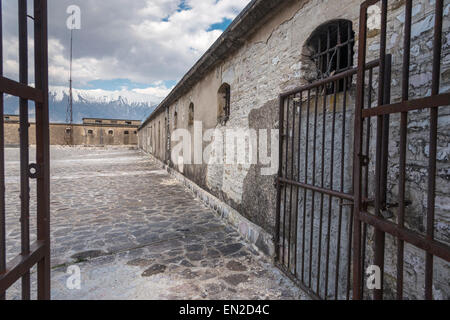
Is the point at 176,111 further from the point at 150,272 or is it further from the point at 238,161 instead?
the point at 150,272

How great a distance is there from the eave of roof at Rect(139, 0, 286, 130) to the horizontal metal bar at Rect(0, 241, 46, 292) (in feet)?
12.9

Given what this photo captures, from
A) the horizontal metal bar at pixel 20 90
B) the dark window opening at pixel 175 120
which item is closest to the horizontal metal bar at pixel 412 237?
the horizontal metal bar at pixel 20 90

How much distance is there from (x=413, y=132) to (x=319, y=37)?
178 cm

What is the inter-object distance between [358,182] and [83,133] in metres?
46.2

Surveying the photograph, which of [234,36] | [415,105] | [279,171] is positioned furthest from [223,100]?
[415,105]

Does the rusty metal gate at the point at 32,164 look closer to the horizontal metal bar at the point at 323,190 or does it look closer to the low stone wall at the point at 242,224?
the horizontal metal bar at the point at 323,190

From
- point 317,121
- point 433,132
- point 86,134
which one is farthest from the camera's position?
point 86,134

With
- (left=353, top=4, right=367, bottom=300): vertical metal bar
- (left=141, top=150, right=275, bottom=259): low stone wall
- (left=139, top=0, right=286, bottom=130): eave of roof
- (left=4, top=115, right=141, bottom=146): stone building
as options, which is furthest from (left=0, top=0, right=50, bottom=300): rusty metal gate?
(left=4, top=115, right=141, bottom=146): stone building

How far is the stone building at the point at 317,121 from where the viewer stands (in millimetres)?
1852

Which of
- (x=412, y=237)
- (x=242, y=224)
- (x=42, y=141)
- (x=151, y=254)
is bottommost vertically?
(x=151, y=254)

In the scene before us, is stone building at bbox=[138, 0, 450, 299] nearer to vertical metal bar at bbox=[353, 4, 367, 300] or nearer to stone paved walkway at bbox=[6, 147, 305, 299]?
vertical metal bar at bbox=[353, 4, 367, 300]

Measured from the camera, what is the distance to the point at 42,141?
177 centimetres

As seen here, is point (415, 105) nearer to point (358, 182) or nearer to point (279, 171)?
point (358, 182)
